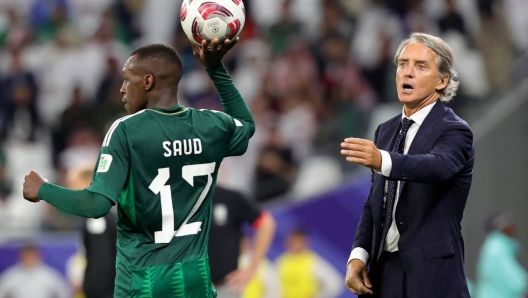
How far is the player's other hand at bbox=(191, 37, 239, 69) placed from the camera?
4828 millimetres

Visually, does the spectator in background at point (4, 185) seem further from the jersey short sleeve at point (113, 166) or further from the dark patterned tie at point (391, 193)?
the dark patterned tie at point (391, 193)

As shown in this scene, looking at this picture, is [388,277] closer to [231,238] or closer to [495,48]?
[231,238]

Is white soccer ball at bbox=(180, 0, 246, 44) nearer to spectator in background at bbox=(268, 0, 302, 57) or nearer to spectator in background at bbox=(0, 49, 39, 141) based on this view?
spectator in background at bbox=(268, 0, 302, 57)

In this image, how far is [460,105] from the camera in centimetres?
1154

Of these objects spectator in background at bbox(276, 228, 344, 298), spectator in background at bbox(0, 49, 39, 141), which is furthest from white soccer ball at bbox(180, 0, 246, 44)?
spectator in background at bbox(0, 49, 39, 141)

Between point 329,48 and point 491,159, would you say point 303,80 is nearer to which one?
point 329,48

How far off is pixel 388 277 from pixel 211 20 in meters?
1.66

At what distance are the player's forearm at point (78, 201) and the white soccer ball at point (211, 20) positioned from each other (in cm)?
109

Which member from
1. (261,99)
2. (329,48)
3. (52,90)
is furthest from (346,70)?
(52,90)

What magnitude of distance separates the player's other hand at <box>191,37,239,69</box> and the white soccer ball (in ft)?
0.10

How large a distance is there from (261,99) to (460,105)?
3.06 metres

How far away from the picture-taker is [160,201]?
4586 mm

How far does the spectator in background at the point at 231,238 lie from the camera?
23.5 feet

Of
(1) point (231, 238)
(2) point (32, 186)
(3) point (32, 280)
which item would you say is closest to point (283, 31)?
(3) point (32, 280)
